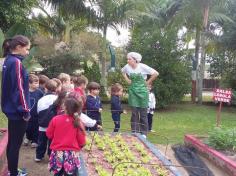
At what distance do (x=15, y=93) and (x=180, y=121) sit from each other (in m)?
9.79

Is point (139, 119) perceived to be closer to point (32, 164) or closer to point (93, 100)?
point (93, 100)

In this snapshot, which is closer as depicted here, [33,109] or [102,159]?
[102,159]

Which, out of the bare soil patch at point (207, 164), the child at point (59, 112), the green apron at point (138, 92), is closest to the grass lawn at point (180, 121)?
the bare soil patch at point (207, 164)

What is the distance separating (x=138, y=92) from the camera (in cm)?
805

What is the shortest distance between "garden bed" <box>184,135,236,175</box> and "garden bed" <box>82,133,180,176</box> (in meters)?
1.26

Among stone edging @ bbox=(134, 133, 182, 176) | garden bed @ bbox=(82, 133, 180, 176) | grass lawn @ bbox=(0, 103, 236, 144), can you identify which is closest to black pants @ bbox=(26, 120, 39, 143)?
garden bed @ bbox=(82, 133, 180, 176)

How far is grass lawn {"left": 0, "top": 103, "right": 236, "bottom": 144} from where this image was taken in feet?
33.4

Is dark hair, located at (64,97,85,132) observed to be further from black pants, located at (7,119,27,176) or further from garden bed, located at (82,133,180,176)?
garden bed, located at (82,133,180,176)

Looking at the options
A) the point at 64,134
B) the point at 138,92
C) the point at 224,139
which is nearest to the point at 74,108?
the point at 64,134

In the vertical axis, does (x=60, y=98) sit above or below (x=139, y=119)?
above

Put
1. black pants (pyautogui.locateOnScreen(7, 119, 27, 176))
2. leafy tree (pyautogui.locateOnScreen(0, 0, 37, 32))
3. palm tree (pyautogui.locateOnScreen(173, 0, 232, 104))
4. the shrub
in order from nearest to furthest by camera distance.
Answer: black pants (pyautogui.locateOnScreen(7, 119, 27, 176)) < the shrub < leafy tree (pyautogui.locateOnScreen(0, 0, 37, 32)) < palm tree (pyautogui.locateOnScreen(173, 0, 232, 104))

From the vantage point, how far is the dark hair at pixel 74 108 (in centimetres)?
470

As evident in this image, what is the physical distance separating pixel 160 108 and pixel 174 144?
7.93 metres

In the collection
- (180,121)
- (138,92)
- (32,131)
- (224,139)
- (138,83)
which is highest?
(138,83)
